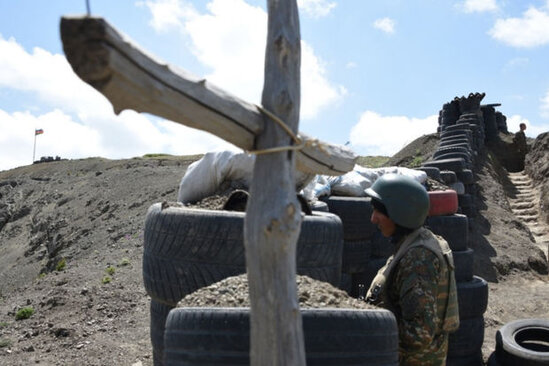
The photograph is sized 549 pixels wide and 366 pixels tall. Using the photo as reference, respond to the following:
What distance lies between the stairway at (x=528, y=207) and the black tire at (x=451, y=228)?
23.2 feet

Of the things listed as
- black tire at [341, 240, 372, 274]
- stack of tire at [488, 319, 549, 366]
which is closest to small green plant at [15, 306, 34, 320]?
black tire at [341, 240, 372, 274]

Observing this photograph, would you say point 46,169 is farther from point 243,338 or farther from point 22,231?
point 243,338

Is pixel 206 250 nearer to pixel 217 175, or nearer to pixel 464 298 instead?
pixel 217 175

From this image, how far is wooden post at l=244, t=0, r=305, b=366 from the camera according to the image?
2258 mm

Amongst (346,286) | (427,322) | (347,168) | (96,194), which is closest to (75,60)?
(347,168)

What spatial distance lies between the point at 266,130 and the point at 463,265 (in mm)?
4679

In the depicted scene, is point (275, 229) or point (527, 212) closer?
point (275, 229)

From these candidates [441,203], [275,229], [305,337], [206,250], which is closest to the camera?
[275,229]

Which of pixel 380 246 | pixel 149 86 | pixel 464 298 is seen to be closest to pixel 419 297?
pixel 149 86

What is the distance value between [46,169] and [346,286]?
125 ft

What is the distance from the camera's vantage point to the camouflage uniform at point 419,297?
325cm

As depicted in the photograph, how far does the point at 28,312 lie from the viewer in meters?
7.36

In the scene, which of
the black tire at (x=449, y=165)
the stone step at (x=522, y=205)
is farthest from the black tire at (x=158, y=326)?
the stone step at (x=522, y=205)

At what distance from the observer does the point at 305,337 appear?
2.89 m
